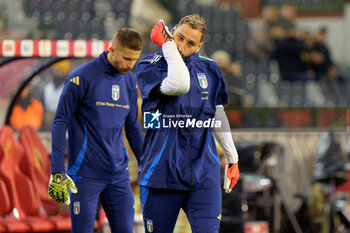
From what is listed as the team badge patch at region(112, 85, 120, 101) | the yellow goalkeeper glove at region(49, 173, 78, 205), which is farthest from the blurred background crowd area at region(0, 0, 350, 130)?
the yellow goalkeeper glove at region(49, 173, 78, 205)

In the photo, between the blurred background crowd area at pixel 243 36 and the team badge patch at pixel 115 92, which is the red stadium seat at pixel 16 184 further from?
the blurred background crowd area at pixel 243 36

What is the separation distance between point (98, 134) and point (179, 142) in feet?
2.31

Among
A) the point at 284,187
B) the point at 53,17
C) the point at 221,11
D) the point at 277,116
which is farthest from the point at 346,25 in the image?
the point at 284,187

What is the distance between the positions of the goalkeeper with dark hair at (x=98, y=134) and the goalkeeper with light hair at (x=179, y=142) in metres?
0.48

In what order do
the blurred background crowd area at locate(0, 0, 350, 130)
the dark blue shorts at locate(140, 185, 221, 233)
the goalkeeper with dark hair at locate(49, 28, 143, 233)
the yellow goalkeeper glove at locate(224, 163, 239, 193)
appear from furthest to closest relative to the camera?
the blurred background crowd area at locate(0, 0, 350, 130)
the goalkeeper with dark hair at locate(49, 28, 143, 233)
the yellow goalkeeper glove at locate(224, 163, 239, 193)
the dark blue shorts at locate(140, 185, 221, 233)

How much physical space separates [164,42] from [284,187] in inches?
183

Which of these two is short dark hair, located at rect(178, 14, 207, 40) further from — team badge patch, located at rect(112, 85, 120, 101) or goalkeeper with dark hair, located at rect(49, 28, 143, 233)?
team badge patch, located at rect(112, 85, 120, 101)

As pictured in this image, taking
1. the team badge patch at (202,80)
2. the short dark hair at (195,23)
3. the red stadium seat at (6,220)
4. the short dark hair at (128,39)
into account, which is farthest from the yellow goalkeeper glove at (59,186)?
the red stadium seat at (6,220)

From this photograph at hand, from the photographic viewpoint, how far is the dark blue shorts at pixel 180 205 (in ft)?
10.5

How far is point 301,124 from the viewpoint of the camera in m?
9.72

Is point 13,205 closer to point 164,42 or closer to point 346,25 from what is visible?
point 164,42

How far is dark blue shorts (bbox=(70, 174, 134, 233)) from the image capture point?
3.76m

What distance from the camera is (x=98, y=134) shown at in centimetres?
376

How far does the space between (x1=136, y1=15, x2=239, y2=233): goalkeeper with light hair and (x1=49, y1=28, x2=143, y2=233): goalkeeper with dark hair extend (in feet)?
1.56
